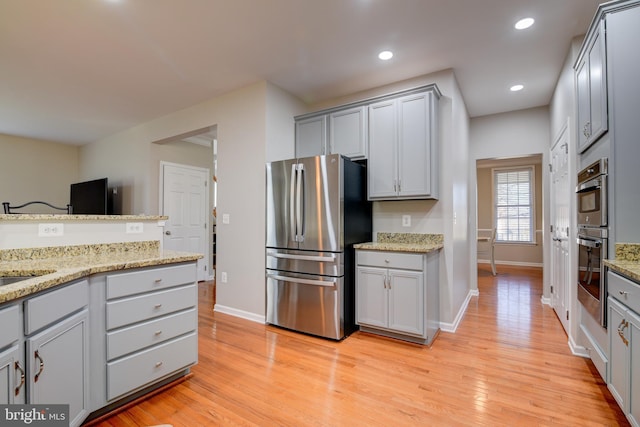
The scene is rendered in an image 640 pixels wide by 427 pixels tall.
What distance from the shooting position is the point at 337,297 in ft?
9.59

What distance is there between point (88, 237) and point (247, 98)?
2224 mm

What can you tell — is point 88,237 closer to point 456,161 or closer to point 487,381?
point 487,381

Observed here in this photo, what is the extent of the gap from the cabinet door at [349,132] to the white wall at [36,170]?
5944 mm

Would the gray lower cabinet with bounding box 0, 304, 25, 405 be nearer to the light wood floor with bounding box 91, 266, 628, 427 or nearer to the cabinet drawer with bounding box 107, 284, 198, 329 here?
the cabinet drawer with bounding box 107, 284, 198, 329

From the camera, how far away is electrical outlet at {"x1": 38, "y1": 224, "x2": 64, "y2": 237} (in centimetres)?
193

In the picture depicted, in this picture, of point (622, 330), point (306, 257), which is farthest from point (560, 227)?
point (306, 257)

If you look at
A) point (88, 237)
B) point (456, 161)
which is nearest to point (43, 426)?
point (88, 237)

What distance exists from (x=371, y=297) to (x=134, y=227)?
212 centimetres

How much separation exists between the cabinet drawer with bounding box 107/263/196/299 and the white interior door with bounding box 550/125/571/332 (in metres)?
3.29

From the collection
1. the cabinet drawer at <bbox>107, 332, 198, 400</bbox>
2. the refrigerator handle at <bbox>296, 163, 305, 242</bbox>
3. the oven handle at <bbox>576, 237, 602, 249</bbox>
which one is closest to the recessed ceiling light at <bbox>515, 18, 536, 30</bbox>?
the oven handle at <bbox>576, 237, 602, 249</bbox>

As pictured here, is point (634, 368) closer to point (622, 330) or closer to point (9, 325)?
point (622, 330)

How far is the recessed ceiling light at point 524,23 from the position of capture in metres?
2.42

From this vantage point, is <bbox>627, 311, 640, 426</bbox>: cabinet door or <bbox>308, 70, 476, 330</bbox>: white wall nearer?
<bbox>627, 311, 640, 426</bbox>: cabinet door

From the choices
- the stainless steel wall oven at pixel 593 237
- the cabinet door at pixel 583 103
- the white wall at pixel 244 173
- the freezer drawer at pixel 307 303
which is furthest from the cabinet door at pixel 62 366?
the cabinet door at pixel 583 103
